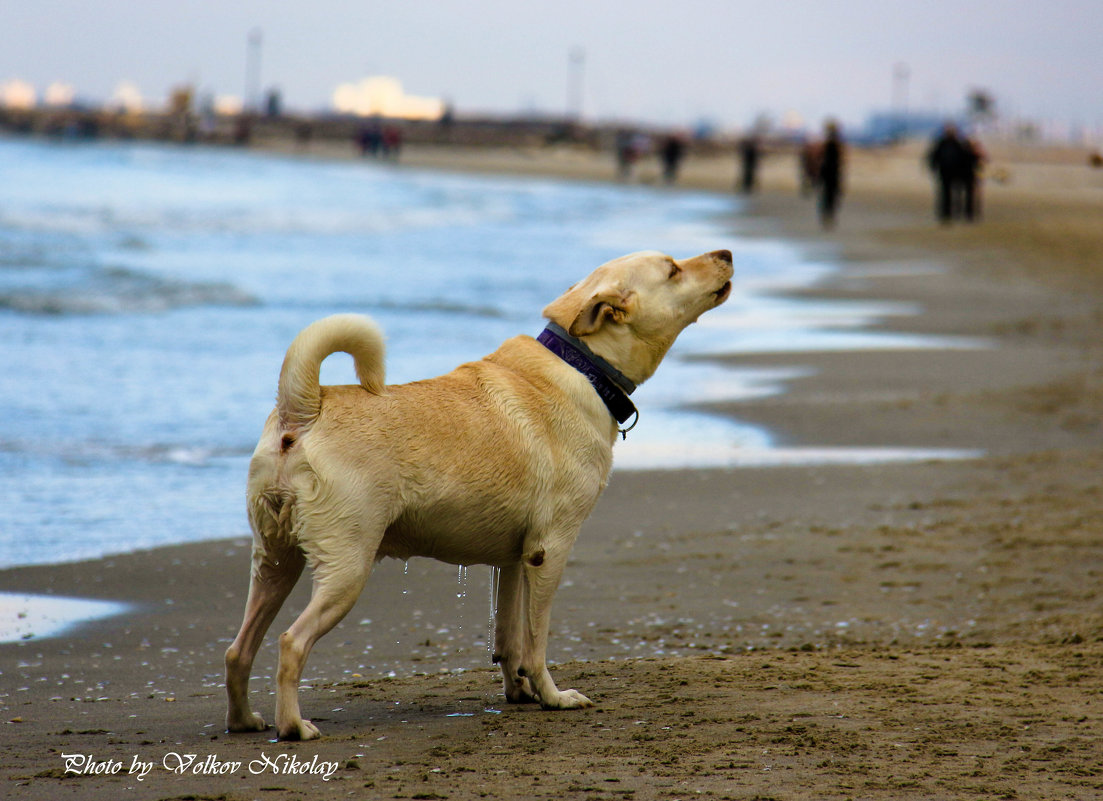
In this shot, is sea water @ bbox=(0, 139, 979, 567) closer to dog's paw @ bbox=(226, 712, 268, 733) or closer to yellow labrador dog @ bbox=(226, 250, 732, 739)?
dog's paw @ bbox=(226, 712, 268, 733)

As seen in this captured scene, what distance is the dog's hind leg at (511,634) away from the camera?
4.45 m

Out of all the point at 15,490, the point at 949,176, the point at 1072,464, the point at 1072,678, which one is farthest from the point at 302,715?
the point at 949,176

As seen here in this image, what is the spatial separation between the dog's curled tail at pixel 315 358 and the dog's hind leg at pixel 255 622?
446mm

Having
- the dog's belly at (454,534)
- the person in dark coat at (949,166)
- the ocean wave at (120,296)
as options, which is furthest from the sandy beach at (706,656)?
the person in dark coat at (949,166)

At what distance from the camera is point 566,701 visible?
14.0 ft

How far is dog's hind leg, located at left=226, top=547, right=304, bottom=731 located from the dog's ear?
118 cm

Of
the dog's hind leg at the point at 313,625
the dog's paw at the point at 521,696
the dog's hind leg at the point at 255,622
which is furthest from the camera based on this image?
the dog's paw at the point at 521,696

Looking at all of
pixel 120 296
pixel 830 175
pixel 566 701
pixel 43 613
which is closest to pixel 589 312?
pixel 566 701

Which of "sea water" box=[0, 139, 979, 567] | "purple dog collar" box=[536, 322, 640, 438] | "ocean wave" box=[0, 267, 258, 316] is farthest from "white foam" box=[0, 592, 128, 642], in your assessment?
"ocean wave" box=[0, 267, 258, 316]

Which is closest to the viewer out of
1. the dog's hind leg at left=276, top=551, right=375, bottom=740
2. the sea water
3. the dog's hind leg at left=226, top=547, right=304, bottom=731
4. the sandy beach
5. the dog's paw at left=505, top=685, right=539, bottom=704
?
the sandy beach

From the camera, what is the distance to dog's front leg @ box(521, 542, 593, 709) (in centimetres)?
429

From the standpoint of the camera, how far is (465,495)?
4.14 metres

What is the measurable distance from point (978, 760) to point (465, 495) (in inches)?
66.0

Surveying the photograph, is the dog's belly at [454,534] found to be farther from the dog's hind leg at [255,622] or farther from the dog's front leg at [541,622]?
the dog's hind leg at [255,622]
